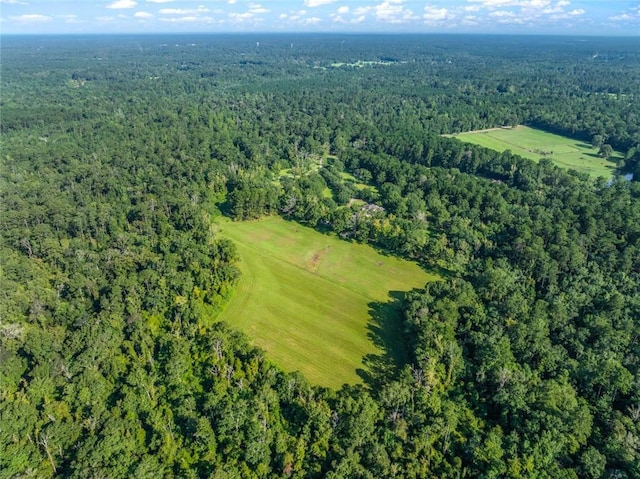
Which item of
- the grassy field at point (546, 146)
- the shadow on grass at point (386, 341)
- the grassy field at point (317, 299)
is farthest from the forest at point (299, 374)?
the grassy field at point (546, 146)

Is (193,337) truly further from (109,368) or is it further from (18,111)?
(18,111)

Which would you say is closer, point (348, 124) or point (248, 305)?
point (248, 305)

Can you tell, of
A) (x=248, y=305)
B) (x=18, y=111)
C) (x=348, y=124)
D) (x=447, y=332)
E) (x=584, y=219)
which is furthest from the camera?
(x=18, y=111)

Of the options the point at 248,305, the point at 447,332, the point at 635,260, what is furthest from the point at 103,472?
the point at 635,260

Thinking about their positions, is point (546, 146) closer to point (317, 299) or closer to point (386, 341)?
point (317, 299)

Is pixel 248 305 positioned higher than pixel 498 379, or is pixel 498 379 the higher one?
pixel 498 379

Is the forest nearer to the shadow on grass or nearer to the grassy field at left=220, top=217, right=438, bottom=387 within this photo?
the shadow on grass

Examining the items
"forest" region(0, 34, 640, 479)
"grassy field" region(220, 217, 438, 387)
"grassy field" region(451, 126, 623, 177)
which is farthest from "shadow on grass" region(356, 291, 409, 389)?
"grassy field" region(451, 126, 623, 177)

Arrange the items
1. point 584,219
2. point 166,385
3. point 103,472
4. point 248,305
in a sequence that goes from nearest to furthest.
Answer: point 103,472 < point 166,385 < point 248,305 < point 584,219
